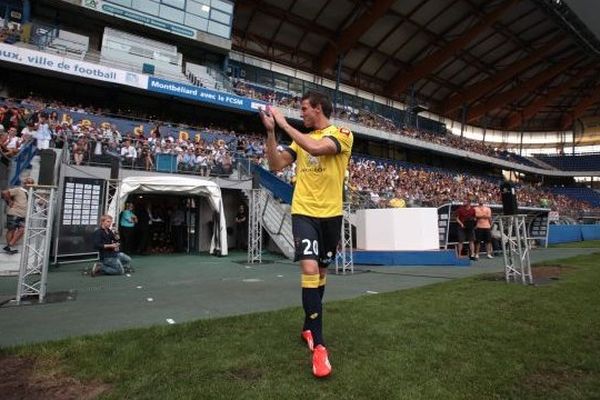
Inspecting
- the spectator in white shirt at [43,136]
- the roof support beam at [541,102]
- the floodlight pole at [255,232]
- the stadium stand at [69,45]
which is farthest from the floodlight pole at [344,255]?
the roof support beam at [541,102]

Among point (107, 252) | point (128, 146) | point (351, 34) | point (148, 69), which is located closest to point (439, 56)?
point (351, 34)

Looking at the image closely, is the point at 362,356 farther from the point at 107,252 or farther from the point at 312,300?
the point at 107,252

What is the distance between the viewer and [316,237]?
11.2ft

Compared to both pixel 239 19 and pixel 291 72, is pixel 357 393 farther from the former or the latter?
pixel 291 72

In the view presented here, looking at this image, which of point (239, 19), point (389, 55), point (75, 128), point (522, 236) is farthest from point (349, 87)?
point (522, 236)

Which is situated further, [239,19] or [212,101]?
[239,19]

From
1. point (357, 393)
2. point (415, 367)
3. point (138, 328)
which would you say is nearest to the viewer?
point (357, 393)

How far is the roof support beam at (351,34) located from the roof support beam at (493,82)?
17.1 metres

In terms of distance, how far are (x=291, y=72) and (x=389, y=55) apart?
9652 mm

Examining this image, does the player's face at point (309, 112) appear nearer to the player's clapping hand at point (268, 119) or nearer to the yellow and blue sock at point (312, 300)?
the player's clapping hand at point (268, 119)

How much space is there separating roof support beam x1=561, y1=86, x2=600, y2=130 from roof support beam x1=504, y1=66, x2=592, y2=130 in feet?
10.2

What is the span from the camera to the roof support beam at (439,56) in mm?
31516

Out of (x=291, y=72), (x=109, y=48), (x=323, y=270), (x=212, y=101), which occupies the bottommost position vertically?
(x=323, y=270)

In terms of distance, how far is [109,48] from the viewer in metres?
22.2
